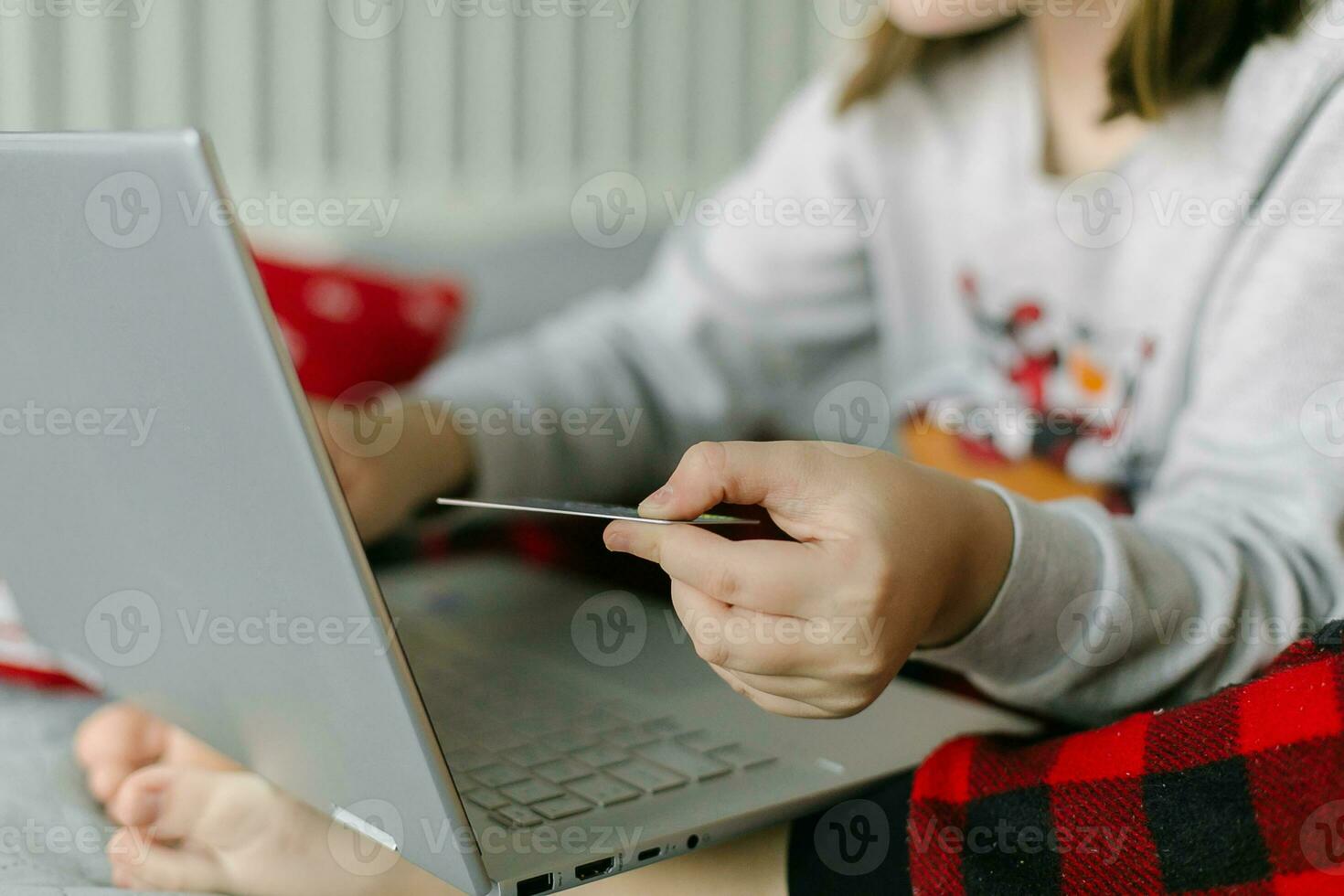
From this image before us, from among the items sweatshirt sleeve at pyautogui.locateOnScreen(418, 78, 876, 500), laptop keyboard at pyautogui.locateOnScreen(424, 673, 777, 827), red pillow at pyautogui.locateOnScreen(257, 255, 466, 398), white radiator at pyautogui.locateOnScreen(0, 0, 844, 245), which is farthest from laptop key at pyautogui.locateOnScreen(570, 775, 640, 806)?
white radiator at pyautogui.locateOnScreen(0, 0, 844, 245)

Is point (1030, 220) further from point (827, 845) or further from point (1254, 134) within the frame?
point (827, 845)

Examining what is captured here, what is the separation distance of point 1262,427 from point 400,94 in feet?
4.05

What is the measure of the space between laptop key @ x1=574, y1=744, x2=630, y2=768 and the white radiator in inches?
42.5

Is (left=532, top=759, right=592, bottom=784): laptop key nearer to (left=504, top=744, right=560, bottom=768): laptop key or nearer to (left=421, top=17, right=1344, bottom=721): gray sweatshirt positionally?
(left=504, top=744, right=560, bottom=768): laptop key

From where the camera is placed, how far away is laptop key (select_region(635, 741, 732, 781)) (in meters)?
0.46

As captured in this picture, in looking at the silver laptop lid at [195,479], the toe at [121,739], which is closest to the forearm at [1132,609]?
the silver laptop lid at [195,479]

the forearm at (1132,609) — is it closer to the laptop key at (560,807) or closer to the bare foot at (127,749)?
the laptop key at (560,807)

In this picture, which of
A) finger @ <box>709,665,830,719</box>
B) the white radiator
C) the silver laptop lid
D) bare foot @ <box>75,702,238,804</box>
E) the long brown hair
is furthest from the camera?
the white radiator

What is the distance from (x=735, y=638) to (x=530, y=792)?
0.11 m

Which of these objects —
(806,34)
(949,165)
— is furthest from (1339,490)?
(806,34)

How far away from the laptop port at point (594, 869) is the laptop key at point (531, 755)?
0.07 m

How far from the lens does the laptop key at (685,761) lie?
1.50 feet

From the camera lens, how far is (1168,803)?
1.29 feet

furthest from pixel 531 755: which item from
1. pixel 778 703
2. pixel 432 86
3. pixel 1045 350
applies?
pixel 432 86
